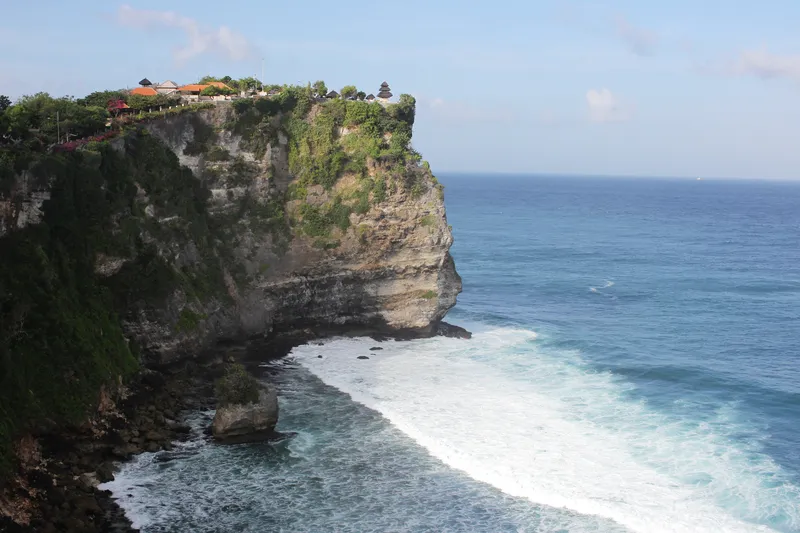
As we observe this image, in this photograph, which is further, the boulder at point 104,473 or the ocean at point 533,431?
the boulder at point 104,473

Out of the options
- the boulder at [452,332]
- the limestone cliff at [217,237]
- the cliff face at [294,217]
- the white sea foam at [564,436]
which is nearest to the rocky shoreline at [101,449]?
the limestone cliff at [217,237]

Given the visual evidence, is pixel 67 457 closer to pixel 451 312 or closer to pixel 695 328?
pixel 451 312

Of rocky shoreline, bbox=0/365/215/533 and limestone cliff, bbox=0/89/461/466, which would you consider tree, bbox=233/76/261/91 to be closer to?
Result: limestone cliff, bbox=0/89/461/466

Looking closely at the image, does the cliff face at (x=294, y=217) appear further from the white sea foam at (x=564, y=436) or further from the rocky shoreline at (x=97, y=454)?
the rocky shoreline at (x=97, y=454)

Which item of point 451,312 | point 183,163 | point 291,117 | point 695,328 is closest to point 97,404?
point 183,163

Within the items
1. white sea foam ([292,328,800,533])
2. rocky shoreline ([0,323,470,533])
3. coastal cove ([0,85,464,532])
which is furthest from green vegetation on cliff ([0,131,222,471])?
white sea foam ([292,328,800,533])

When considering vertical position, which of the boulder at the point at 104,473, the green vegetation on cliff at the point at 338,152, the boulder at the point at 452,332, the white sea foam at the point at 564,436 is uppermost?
the green vegetation on cliff at the point at 338,152

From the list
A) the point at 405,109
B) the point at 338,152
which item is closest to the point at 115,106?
the point at 338,152
